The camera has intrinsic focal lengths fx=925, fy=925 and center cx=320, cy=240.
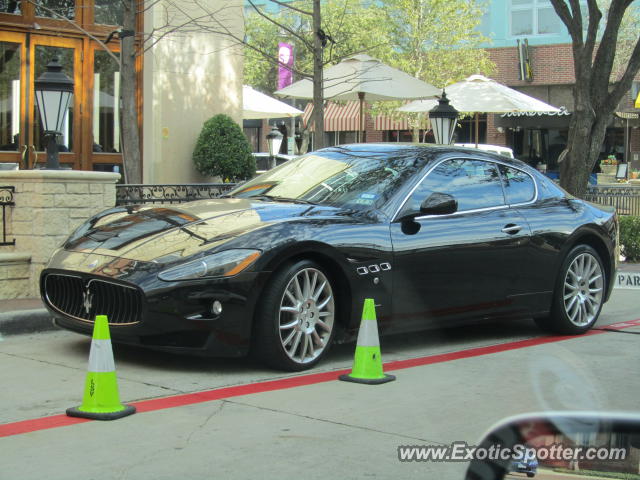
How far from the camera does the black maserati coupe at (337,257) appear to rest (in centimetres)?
577

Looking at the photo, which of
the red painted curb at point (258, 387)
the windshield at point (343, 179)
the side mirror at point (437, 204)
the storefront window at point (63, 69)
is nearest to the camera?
the red painted curb at point (258, 387)

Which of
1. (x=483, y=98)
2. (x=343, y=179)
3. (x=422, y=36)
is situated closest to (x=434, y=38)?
(x=422, y=36)

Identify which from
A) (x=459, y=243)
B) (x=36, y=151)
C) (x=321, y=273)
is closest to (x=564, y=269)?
(x=459, y=243)

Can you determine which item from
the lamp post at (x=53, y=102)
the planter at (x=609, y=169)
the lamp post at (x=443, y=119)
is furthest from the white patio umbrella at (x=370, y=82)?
the planter at (x=609, y=169)

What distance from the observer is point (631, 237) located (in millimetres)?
14008

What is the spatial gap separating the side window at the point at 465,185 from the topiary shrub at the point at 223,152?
823 cm

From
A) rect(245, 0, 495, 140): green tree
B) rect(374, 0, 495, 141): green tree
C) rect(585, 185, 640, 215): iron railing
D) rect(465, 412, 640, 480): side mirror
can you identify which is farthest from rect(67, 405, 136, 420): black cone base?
rect(374, 0, 495, 141): green tree

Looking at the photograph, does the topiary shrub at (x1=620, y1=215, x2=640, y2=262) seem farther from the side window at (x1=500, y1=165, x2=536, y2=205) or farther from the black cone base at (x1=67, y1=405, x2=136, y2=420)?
the black cone base at (x1=67, y1=405, x2=136, y2=420)

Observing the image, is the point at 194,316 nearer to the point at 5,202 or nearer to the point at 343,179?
the point at 343,179

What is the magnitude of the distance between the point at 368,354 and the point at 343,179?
168 cm

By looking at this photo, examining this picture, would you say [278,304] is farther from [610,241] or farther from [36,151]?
[36,151]

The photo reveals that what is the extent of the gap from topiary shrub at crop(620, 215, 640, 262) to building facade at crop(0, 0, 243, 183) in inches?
267

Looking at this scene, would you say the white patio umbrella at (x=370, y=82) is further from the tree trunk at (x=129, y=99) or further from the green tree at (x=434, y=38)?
the green tree at (x=434, y=38)

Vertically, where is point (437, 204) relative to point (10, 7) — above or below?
below
